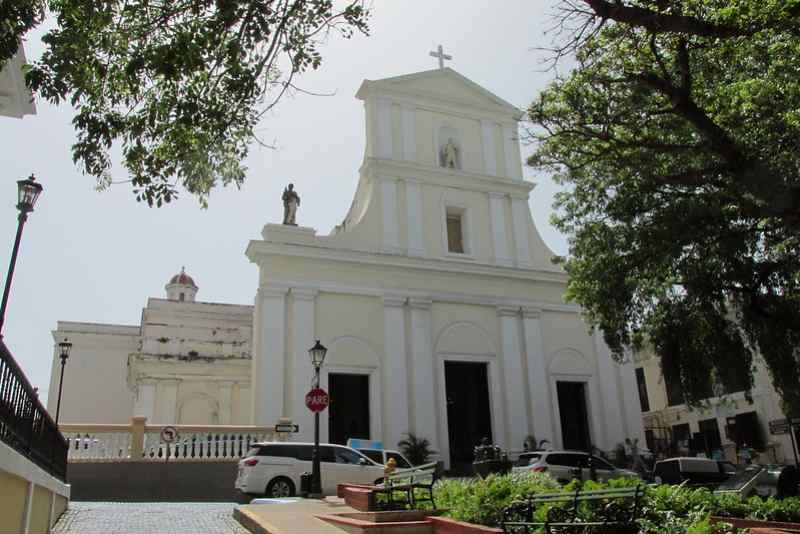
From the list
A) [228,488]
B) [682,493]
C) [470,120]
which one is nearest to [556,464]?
[228,488]

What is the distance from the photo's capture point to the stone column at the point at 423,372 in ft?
76.7

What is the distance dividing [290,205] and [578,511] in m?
19.1

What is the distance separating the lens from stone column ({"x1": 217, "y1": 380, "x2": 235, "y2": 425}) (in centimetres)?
3388

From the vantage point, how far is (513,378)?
83.7 ft

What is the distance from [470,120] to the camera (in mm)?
29297

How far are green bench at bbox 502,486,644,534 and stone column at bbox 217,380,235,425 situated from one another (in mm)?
28677

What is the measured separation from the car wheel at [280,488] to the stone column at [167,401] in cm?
1818

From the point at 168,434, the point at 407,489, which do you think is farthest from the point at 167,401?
the point at 407,489

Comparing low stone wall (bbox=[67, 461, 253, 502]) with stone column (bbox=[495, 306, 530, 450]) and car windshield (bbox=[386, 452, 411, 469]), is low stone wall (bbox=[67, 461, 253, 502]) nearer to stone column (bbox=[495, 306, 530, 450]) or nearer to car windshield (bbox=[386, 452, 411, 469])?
car windshield (bbox=[386, 452, 411, 469])

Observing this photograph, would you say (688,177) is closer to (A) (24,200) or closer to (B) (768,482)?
(B) (768,482)

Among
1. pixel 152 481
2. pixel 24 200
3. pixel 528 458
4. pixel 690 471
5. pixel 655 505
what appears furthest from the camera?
pixel 690 471

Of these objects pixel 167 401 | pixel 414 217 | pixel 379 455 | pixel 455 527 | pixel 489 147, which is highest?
pixel 489 147

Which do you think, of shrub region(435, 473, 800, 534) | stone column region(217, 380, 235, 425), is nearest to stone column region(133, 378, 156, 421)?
stone column region(217, 380, 235, 425)

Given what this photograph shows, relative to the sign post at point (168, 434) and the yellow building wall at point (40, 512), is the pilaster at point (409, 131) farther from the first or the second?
the yellow building wall at point (40, 512)
